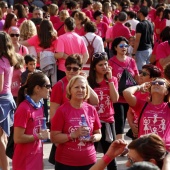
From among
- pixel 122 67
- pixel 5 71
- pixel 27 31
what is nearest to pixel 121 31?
pixel 27 31

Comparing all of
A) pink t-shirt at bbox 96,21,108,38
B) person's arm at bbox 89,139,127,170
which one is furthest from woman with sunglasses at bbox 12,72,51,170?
pink t-shirt at bbox 96,21,108,38

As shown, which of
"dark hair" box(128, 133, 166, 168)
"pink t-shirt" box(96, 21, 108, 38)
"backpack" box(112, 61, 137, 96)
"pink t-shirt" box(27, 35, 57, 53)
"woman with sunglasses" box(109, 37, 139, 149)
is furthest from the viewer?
"pink t-shirt" box(96, 21, 108, 38)

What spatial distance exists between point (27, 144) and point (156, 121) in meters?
1.25

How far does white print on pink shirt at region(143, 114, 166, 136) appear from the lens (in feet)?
20.3

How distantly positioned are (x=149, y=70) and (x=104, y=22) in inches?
302

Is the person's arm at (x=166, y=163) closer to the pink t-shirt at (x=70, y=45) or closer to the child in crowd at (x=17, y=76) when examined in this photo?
the child in crowd at (x=17, y=76)

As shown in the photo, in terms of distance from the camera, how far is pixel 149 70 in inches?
293

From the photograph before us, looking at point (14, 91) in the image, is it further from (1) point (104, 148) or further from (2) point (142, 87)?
(2) point (142, 87)

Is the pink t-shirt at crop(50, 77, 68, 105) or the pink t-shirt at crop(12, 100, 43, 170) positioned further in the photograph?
the pink t-shirt at crop(50, 77, 68, 105)

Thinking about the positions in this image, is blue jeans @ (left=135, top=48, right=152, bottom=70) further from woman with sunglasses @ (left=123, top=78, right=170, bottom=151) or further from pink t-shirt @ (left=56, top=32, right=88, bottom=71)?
woman with sunglasses @ (left=123, top=78, right=170, bottom=151)

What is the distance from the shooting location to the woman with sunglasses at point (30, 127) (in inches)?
243

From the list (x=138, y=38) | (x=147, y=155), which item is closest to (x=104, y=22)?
(x=138, y=38)

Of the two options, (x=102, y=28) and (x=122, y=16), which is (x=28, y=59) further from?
(x=102, y=28)

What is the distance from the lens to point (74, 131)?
6.09 metres
